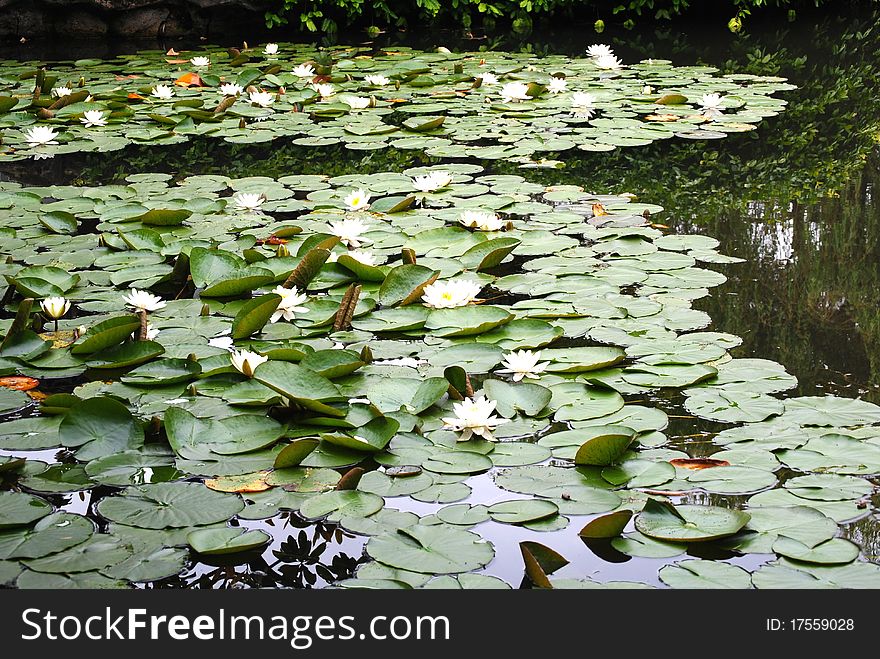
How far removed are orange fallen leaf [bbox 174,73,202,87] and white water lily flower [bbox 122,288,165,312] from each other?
11.3ft

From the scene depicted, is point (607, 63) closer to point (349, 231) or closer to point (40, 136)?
point (40, 136)

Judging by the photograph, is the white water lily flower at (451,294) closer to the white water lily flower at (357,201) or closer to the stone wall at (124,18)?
the white water lily flower at (357,201)

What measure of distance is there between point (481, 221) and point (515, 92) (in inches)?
86.4

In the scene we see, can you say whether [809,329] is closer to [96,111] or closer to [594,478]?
[594,478]

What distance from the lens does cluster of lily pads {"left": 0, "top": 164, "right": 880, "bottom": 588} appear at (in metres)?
1.63

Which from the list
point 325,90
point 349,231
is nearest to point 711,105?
point 325,90

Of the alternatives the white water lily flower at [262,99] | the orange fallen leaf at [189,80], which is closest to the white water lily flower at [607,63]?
the white water lily flower at [262,99]

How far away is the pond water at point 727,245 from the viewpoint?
5.32ft

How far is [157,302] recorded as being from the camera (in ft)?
8.67

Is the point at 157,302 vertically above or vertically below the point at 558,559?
above

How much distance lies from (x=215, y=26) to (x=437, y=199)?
16.8ft

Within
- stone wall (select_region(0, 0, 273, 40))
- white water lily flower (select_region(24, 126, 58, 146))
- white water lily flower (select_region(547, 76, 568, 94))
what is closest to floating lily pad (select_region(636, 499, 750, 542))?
white water lily flower (select_region(24, 126, 58, 146))
